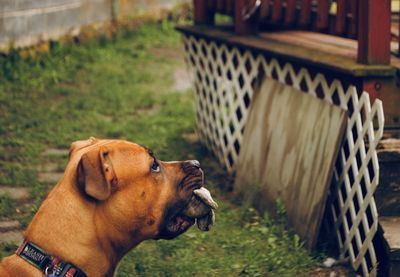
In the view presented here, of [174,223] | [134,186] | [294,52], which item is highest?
[294,52]

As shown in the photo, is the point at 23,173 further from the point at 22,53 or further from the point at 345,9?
the point at 22,53

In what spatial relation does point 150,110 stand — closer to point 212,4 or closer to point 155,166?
point 212,4

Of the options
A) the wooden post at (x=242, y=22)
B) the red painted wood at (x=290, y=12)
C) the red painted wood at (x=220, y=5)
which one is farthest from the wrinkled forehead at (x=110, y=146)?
the red painted wood at (x=220, y=5)

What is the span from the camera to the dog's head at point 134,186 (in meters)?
4.10

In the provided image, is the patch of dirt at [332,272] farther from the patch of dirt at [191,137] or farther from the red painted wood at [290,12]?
the patch of dirt at [191,137]

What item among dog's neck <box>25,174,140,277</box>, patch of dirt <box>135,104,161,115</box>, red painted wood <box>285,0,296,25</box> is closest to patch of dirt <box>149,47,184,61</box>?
patch of dirt <box>135,104,161,115</box>

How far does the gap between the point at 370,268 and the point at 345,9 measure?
1763mm

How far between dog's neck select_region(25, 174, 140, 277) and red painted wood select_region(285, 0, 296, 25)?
10.4 feet

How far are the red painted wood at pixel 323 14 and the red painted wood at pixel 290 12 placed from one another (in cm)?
48

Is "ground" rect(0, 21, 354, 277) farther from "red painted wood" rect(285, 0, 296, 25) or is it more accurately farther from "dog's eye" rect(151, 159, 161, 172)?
"red painted wood" rect(285, 0, 296, 25)

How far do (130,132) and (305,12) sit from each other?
2.57 meters

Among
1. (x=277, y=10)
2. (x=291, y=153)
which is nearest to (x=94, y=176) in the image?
(x=291, y=153)

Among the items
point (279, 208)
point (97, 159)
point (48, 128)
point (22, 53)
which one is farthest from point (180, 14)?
point (97, 159)

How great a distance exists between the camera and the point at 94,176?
4.07m
